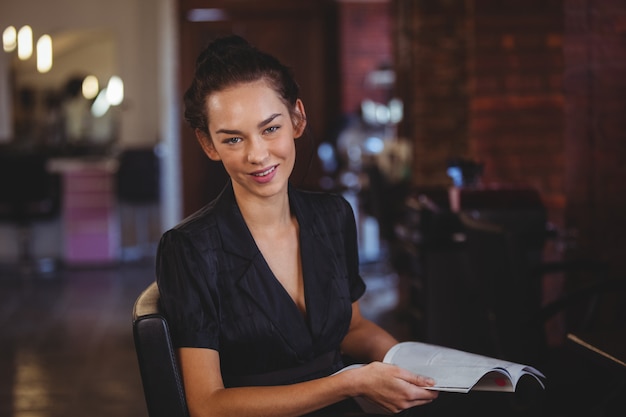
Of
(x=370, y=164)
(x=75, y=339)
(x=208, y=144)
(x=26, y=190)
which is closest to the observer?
(x=208, y=144)

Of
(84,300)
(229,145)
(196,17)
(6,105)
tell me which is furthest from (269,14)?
(229,145)

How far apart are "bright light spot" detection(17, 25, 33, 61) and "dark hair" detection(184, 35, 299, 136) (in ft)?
24.7

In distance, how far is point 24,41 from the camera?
29.0 ft

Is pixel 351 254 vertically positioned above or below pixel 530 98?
below

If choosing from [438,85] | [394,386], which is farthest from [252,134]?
[438,85]

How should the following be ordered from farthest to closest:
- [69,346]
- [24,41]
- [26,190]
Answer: [24,41] → [26,190] → [69,346]

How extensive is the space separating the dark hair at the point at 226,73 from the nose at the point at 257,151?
4.3 inches

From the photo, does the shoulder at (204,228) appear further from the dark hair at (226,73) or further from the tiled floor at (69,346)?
the tiled floor at (69,346)

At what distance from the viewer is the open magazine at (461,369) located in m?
1.57

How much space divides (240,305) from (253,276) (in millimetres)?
64

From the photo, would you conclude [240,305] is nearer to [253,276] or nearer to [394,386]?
[253,276]

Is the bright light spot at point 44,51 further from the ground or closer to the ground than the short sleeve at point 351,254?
further from the ground

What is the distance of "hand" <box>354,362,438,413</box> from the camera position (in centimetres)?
158

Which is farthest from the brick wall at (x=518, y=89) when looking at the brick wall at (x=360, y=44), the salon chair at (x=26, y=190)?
the brick wall at (x=360, y=44)
